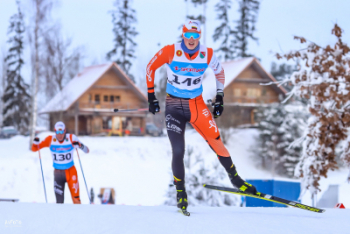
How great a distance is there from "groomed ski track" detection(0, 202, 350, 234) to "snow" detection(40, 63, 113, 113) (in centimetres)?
2523

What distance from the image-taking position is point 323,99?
8102mm

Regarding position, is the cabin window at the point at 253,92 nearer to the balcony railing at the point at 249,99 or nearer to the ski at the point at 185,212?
the balcony railing at the point at 249,99

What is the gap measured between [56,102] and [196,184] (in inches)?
876

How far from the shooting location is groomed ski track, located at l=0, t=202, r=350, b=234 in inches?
154

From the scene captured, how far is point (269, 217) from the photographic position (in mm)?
4570

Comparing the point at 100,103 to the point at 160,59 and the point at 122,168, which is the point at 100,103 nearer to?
the point at 122,168

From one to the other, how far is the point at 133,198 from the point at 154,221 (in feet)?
50.6

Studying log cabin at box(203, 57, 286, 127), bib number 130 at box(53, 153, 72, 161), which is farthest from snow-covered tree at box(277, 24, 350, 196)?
log cabin at box(203, 57, 286, 127)

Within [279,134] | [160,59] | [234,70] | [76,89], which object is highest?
[234,70]

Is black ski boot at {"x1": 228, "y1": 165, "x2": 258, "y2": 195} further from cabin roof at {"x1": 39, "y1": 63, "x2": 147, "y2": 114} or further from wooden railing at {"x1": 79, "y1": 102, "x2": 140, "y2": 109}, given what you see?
wooden railing at {"x1": 79, "y1": 102, "x2": 140, "y2": 109}

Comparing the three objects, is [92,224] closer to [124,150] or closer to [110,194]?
[110,194]

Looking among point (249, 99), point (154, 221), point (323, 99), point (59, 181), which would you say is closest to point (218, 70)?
point (154, 221)

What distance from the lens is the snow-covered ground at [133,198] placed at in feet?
13.2

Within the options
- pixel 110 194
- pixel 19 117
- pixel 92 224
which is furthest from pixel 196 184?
pixel 19 117
